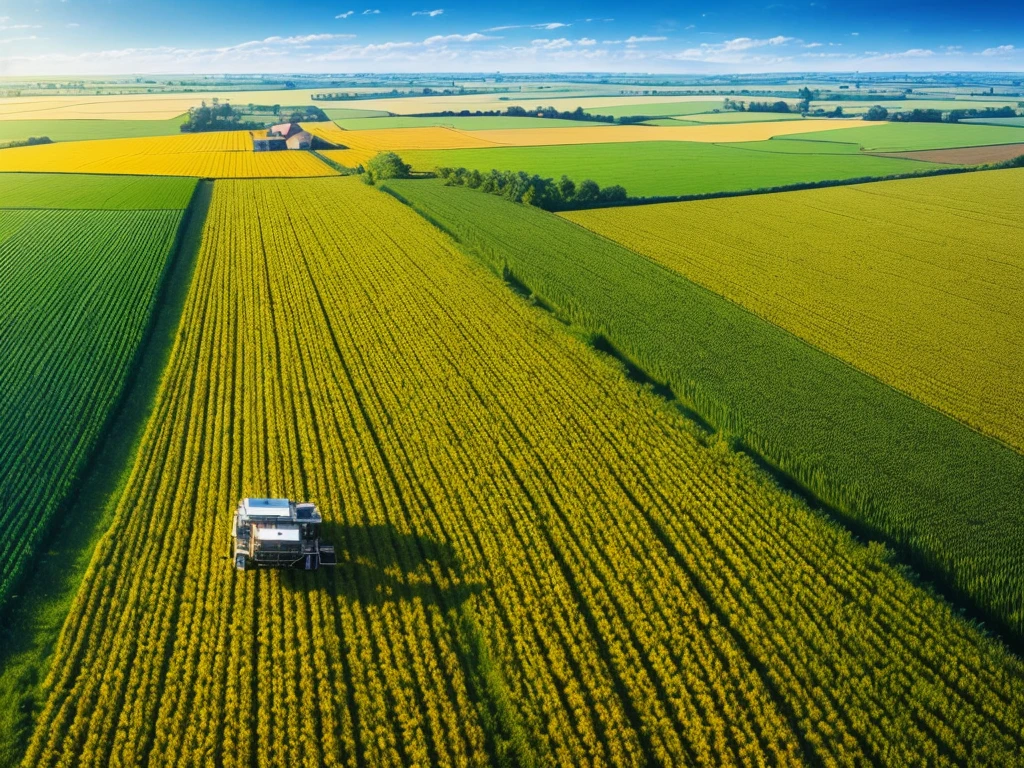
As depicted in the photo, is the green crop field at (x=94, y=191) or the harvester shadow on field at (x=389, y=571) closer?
the harvester shadow on field at (x=389, y=571)

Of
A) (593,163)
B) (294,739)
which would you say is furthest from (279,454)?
(593,163)

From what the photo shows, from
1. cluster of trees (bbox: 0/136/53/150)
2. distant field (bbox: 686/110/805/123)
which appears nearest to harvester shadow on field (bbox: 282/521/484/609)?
cluster of trees (bbox: 0/136/53/150)

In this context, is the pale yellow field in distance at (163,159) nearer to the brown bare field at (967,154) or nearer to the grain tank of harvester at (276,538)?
the grain tank of harvester at (276,538)

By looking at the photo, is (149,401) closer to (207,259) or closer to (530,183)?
(207,259)

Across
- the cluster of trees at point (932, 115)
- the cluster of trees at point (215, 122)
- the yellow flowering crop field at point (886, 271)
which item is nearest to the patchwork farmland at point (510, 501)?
the yellow flowering crop field at point (886, 271)

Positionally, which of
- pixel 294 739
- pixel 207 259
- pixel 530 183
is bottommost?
pixel 294 739

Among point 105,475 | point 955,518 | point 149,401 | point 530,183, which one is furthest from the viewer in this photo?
point 530,183
